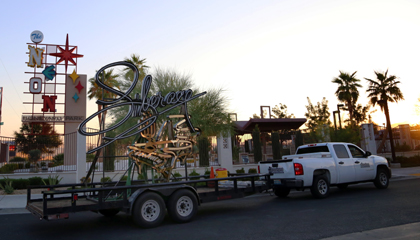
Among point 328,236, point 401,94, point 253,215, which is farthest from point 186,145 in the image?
point 401,94

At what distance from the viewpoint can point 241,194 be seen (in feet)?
30.3

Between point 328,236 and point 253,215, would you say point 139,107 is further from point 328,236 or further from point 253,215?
point 328,236

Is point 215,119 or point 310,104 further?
point 310,104

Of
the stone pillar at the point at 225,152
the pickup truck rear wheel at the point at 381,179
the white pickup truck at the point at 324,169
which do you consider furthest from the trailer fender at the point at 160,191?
the stone pillar at the point at 225,152

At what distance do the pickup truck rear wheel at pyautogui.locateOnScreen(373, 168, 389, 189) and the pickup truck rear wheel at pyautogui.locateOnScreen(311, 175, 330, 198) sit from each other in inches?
125

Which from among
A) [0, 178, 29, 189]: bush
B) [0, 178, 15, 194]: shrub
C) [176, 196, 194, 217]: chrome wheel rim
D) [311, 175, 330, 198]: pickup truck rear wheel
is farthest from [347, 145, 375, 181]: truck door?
[0, 178, 29, 189]: bush

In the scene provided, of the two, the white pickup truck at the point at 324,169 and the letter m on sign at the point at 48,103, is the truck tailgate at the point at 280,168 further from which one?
the letter m on sign at the point at 48,103

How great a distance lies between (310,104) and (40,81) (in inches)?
1377

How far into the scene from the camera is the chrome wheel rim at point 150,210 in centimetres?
744

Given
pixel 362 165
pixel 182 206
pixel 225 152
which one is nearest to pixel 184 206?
pixel 182 206

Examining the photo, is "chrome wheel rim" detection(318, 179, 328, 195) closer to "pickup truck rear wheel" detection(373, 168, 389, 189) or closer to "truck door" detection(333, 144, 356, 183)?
"truck door" detection(333, 144, 356, 183)

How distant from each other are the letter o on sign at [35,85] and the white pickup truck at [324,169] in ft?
88.9

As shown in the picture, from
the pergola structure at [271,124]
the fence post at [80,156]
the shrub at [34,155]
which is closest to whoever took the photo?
the fence post at [80,156]

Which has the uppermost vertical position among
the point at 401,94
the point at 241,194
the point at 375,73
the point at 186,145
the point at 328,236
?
the point at 375,73
